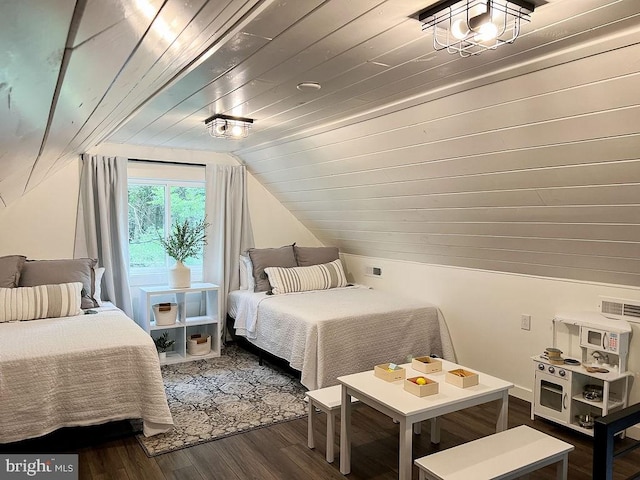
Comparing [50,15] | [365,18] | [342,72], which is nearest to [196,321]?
[342,72]

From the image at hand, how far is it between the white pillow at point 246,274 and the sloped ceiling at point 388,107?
1108 millimetres

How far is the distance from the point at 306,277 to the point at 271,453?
2119mm

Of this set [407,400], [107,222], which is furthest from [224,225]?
[407,400]

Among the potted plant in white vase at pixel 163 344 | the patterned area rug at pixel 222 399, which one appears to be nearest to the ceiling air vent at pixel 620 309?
the patterned area rug at pixel 222 399

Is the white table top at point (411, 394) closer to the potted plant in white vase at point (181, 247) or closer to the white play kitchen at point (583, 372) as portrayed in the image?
the white play kitchen at point (583, 372)

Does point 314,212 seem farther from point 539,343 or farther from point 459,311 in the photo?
point 539,343

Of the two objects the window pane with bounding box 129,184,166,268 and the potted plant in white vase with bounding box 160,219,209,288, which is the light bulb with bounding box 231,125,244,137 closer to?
the potted plant in white vase with bounding box 160,219,209,288

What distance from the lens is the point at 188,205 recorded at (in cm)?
495

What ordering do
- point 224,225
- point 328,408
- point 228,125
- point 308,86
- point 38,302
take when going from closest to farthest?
point 308,86 → point 328,408 → point 228,125 → point 38,302 → point 224,225

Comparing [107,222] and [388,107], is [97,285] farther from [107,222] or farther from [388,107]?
[388,107]

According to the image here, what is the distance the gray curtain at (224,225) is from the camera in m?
4.89

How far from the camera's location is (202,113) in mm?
3131

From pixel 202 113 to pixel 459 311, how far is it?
2.54m

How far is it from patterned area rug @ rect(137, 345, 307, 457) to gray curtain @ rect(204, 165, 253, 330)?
82 cm
